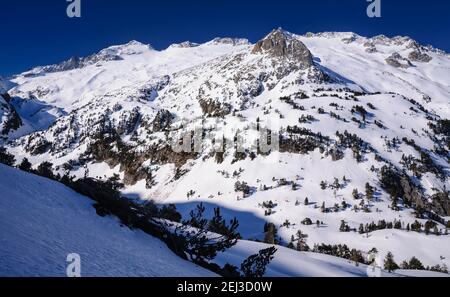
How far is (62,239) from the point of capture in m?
10.6

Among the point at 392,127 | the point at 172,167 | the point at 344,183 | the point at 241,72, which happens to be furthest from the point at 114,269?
the point at 241,72

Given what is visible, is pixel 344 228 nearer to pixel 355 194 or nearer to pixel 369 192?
pixel 355 194

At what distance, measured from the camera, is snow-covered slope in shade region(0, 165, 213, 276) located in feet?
27.4

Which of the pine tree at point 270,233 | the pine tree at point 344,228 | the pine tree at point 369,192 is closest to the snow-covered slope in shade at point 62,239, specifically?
the pine tree at point 270,233

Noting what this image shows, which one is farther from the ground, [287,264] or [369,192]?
[369,192]

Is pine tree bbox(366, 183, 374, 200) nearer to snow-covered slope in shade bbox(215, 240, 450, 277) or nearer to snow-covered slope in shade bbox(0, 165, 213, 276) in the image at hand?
snow-covered slope in shade bbox(215, 240, 450, 277)

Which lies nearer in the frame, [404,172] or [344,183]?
[344,183]

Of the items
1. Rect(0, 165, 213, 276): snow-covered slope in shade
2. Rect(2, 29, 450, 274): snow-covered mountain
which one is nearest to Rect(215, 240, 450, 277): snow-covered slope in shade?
Rect(0, 165, 213, 276): snow-covered slope in shade

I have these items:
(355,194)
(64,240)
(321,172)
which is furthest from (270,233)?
(64,240)

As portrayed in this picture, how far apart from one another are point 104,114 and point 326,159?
137m

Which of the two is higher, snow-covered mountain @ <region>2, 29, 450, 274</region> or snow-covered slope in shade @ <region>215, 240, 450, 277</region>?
snow-covered mountain @ <region>2, 29, 450, 274</region>

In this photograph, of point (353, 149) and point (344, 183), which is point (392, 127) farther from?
point (344, 183)

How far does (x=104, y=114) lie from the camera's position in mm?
196375

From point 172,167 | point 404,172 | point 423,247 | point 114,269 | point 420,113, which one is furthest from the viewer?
point 420,113
